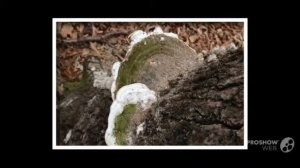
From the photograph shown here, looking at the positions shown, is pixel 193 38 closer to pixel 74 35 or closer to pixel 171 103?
pixel 171 103

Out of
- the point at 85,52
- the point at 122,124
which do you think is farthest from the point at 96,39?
the point at 122,124

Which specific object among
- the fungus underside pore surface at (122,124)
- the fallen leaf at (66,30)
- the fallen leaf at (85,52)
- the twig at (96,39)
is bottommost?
the fungus underside pore surface at (122,124)

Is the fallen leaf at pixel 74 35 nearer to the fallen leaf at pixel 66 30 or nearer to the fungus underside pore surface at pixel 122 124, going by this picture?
the fallen leaf at pixel 66 30

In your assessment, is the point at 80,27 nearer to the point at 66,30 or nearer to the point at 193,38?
the point at 66,30

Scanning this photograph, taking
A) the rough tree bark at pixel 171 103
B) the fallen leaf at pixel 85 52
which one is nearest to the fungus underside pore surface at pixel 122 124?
the rough tree bark at pixel 171 103

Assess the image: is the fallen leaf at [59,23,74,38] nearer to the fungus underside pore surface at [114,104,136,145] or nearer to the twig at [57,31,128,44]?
the twig at [57,31,128,44]

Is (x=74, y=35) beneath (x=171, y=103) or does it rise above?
above
